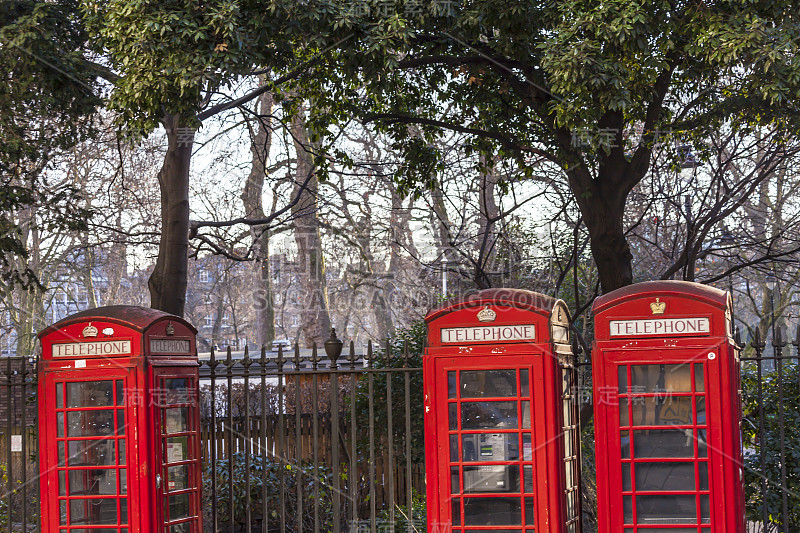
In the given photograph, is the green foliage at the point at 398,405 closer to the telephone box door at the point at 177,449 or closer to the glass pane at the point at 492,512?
the telephone box door at the point at 177,449

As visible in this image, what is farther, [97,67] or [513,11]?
[97,67]

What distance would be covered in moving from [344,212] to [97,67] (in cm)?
1323

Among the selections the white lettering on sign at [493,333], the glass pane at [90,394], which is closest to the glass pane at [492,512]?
the white lettering on sign at [493,333]

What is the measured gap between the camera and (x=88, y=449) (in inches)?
259

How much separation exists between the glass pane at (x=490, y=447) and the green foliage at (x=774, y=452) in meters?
2.88

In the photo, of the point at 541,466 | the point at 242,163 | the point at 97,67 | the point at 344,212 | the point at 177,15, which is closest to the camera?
the point at 541,466

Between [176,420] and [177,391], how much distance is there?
0.26m

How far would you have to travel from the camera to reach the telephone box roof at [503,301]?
19.1 ft

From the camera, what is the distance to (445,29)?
8.17 metres

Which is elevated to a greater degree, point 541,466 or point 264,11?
point 264,11

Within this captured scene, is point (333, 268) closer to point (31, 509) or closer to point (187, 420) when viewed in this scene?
point (31, 509)

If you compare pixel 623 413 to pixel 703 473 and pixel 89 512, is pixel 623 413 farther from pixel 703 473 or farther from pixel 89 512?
pixel 89 512

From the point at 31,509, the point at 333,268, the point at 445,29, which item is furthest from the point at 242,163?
the point at 445,29

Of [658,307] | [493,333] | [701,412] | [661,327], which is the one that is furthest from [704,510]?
[493,333]
